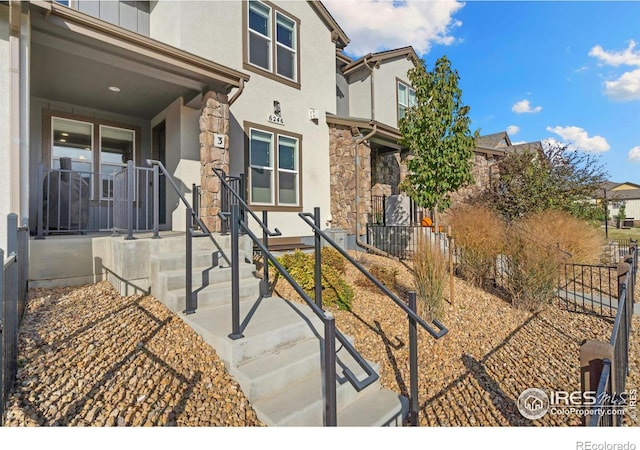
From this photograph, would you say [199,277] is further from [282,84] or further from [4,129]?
[282,84]

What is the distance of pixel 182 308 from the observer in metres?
2.99

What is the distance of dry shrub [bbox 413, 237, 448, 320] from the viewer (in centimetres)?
402

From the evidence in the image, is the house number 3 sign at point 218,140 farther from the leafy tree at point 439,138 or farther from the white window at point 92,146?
the leafy tree at point 439,138

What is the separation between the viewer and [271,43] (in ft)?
23.2

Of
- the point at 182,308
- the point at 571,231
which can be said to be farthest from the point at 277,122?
the point at 571,231

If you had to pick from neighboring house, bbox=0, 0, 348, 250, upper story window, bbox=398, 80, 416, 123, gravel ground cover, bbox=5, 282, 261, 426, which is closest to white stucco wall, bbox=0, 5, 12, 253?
neighboring house, bbox=0, 0, 348, 250

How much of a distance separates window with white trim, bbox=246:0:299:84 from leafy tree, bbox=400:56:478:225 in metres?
3.05

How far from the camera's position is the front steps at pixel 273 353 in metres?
2.11

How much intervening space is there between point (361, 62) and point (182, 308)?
9048 mm

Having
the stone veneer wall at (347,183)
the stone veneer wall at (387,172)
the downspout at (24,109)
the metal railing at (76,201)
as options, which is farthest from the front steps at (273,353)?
the stone veneer wall at (387,172)

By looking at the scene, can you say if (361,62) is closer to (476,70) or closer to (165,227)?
(476,70)

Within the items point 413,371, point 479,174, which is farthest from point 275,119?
point 479,174

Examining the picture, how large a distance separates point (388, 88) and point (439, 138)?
3943 mm

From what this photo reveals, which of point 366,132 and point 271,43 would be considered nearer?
point 271,43
